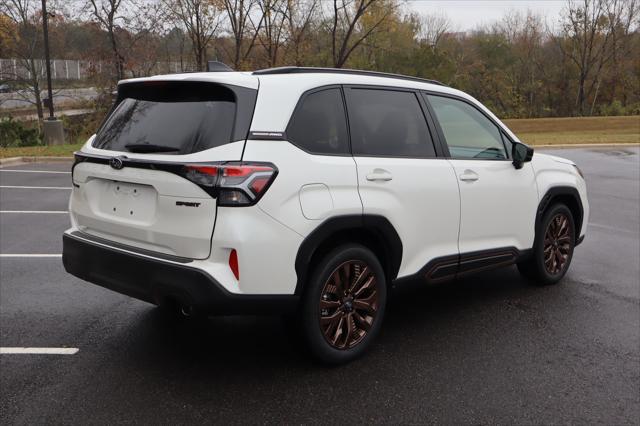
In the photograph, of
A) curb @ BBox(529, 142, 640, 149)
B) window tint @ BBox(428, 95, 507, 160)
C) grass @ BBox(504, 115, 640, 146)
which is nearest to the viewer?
window tint @ BBox(428, 95, 507, 160)

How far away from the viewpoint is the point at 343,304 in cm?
384

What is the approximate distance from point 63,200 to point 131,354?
7.10 m

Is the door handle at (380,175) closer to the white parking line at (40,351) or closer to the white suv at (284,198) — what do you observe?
the white suv at (284,198)

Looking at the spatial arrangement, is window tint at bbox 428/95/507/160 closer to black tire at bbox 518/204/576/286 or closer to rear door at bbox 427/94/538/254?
rear door at bbox 427/94/538/254

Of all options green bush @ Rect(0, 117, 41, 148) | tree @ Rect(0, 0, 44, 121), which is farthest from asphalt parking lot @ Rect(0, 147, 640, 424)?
tree @ Rect(0, 0, 44, 121)

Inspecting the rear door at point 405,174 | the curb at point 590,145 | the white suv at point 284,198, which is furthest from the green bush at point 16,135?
the rear door at point 405,174

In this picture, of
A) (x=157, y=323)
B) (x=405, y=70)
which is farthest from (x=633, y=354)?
(x=405, y=70)

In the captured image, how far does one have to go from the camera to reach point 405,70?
138 ft

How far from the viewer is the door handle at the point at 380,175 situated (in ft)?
12.6

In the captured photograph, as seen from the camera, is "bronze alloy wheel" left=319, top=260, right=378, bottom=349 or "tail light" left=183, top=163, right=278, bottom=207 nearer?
"tail light" left=183, top=163, right=278, bottom=207

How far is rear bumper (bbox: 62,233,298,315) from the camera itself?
324 cm

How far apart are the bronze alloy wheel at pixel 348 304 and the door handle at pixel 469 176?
114 centimetres

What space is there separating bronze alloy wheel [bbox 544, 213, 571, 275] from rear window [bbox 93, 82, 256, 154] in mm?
3410

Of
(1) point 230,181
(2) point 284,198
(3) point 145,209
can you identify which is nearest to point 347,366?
(2) point 284,198
